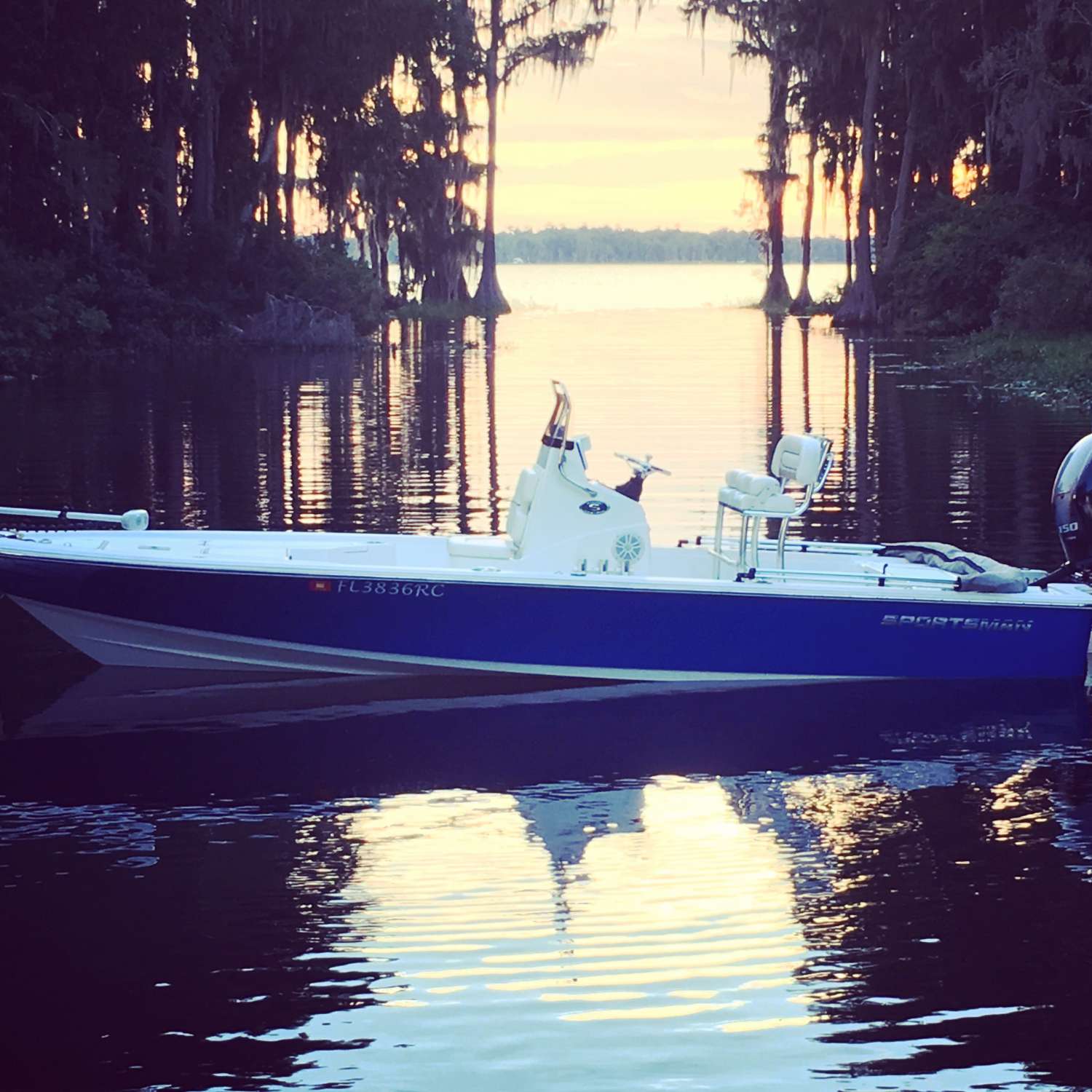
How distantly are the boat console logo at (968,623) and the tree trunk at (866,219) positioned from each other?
150 ft

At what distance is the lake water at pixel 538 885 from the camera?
6.34m

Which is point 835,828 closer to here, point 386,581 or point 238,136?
point 386,581

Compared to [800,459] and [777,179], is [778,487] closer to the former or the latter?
[800,459]

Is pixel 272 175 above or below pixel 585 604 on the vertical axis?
above

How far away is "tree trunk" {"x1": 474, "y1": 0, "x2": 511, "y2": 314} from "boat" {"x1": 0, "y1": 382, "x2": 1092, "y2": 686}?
60.4m

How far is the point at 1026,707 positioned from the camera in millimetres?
11305

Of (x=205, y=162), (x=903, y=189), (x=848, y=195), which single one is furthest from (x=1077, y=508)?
(x=848, y=195)

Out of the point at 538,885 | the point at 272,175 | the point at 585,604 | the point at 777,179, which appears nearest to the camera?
the point at 538,885

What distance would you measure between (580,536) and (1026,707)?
280cm

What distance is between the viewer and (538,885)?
8.02m

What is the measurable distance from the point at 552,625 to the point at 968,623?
250 cm

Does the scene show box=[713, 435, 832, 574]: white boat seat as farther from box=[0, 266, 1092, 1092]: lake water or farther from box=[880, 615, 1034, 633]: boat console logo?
box=[0, 266, 1092, 1092]: lake water

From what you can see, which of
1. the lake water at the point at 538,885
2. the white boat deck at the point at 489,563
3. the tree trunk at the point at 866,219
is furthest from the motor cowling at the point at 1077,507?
the tree trunk at the point at 866,219

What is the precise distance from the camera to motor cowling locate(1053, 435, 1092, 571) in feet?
36.9
